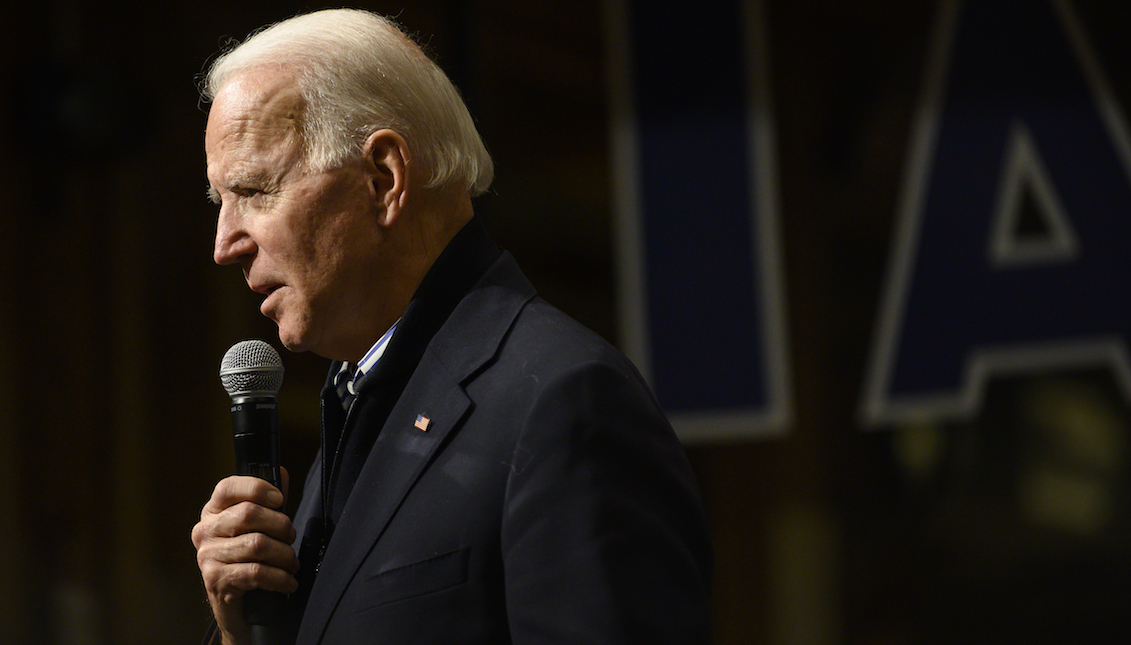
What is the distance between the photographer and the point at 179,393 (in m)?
3.67

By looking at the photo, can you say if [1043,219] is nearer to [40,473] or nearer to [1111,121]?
[1111,121]

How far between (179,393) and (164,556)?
1.71 ft

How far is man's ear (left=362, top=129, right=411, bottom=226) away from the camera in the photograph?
129 cm

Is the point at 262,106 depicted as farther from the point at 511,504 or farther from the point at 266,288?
the point at 511,504

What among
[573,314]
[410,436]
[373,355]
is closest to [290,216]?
[373,355]

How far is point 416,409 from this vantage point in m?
1.23

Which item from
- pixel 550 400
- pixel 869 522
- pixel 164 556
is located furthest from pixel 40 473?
pixel 550 400

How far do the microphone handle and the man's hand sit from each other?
0.09 feet

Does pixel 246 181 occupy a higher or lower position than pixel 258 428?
higher

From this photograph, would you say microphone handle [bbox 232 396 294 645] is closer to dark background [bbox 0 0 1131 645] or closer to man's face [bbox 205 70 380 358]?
man's face [bbox 205 70 380 358]

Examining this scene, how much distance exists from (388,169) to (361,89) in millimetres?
97

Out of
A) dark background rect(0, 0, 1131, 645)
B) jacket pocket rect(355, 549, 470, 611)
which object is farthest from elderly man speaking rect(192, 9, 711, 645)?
dark background rect(0, 0, 1131, 645)

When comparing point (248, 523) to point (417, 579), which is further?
point (248, 523)

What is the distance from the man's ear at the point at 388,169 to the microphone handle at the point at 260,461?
27 centimetres
